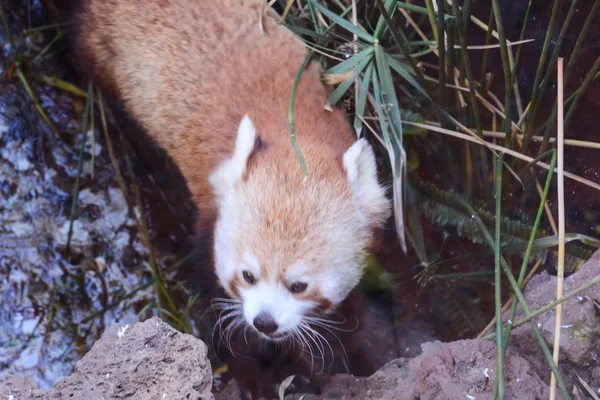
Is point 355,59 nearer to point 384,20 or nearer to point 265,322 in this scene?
point 384,20

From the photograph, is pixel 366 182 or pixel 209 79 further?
pixel 209 79

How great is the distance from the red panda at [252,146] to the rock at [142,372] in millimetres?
575

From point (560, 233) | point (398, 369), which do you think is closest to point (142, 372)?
point (398, 369)

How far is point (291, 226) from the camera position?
6.99ft

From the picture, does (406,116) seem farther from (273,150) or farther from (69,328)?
(69,328)

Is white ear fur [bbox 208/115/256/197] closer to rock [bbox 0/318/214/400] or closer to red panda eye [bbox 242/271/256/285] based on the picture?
red panda eye [bbox 242/271/256/285]

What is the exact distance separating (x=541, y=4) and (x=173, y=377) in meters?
1.85

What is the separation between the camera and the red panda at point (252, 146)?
7.12 feet

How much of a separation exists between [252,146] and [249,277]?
448 mm

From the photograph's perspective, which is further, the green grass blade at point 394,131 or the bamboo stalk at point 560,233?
the green grass blade at point 394,131

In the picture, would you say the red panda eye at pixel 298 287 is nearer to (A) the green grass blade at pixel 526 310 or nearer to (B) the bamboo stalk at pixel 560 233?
(A) the green grass blade at pixel 526 310

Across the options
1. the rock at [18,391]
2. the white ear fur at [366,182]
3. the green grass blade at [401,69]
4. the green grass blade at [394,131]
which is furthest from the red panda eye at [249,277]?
the green grass blade at [401,69]

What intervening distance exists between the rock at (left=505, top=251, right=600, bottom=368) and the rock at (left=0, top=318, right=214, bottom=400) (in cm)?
94

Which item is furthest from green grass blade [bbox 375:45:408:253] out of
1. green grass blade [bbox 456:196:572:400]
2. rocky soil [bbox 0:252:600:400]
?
rocky soil [bbox 0:252:600:400]
